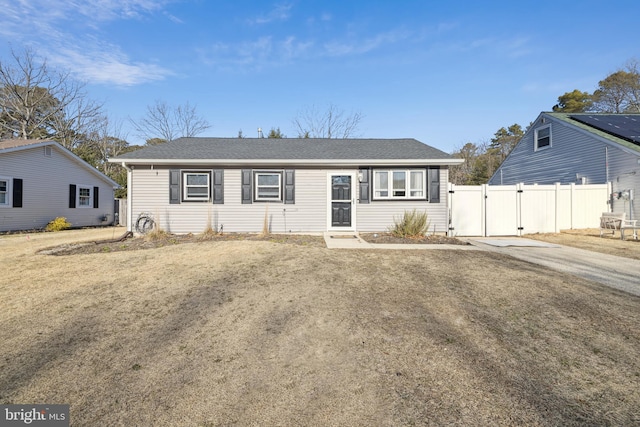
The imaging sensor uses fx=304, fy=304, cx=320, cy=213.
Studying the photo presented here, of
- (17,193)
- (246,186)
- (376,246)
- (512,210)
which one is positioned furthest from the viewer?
(17,193)

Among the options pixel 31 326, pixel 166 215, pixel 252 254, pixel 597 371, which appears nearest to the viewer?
pixel 597 371

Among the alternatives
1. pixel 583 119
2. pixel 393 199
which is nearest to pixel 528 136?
pixel 583 119

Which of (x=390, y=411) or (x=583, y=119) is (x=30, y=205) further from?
(x=583, y=119)

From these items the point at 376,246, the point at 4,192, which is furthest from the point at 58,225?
the point at 376,246

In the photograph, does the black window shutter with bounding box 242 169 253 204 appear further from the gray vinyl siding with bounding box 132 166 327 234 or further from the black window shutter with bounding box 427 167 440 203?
the black window shutter with bounding box 427 167 440 203

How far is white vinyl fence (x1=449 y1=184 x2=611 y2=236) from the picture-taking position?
10.5 m

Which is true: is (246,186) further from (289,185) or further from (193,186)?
(193,186)

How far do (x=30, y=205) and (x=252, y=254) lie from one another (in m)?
13.3

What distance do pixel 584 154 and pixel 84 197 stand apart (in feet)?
80.8

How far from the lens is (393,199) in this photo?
10.4 m

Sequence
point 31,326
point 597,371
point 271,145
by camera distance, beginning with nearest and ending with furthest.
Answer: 1. point 597,371
2. point 31,326
3. point 271,145

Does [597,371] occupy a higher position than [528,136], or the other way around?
[528,136]

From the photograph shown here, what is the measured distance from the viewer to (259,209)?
10.3 meters

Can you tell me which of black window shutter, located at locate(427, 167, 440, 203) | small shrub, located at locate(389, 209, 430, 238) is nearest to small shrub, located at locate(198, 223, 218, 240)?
small shrub, located at locate(389, 209, 430, 238)
